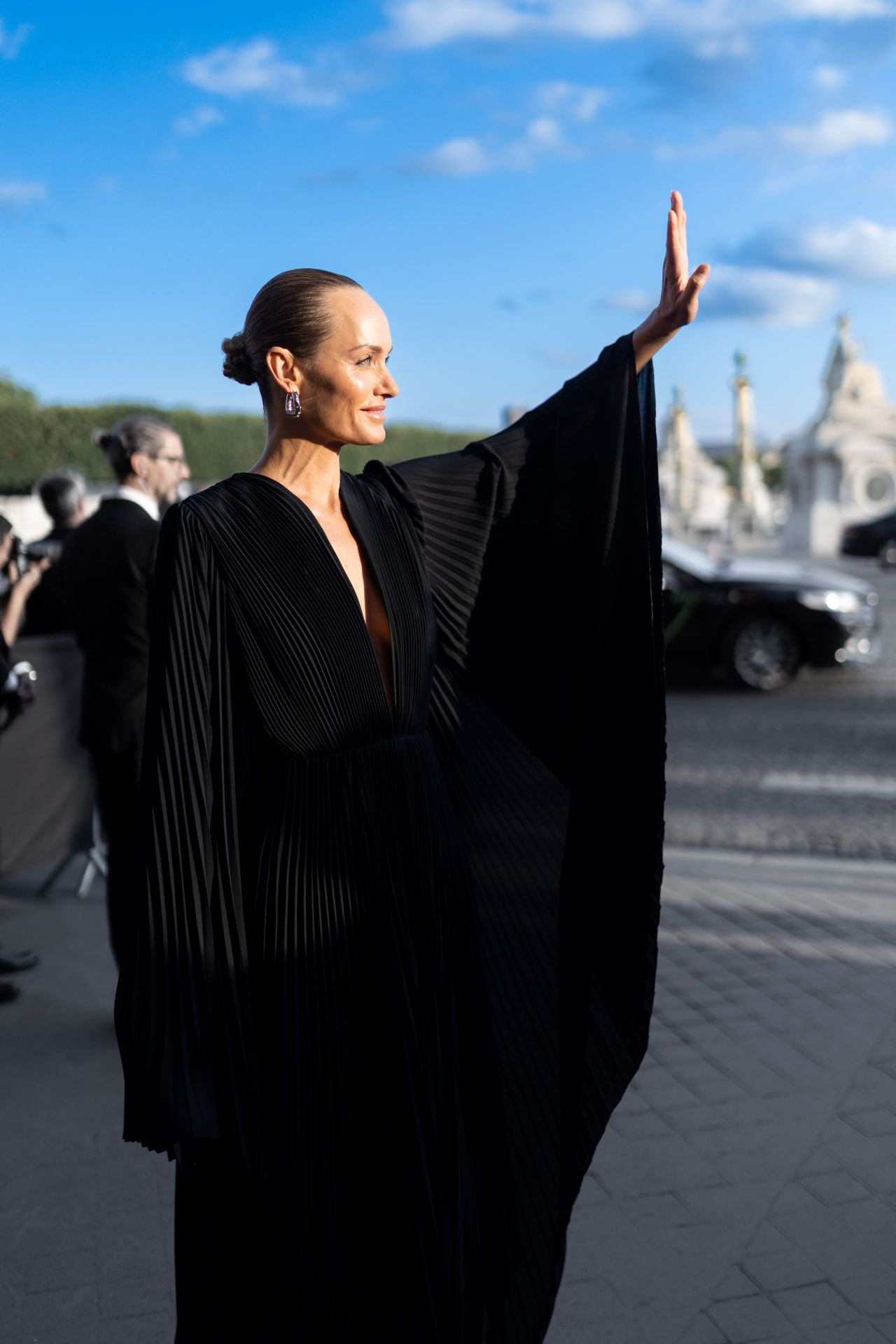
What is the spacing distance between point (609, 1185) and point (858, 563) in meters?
33.0

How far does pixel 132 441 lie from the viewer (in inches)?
165

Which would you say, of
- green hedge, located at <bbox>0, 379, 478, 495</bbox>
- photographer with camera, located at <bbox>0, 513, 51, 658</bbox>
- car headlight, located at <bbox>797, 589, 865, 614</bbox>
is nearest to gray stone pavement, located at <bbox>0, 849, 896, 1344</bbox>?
photographer with camera, located at <bbox>0, 513, 51, 658</bbox>

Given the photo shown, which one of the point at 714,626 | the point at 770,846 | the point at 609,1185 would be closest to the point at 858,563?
the point at 714,626

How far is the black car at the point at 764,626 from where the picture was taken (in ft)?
38.9

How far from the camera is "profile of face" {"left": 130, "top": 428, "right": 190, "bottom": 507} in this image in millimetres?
4211

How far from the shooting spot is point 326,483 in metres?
2.20

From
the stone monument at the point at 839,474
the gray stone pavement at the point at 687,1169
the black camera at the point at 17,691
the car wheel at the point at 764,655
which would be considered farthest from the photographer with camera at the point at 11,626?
the stone monument at the point at 839,474

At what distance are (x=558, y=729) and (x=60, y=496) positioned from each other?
402 cm

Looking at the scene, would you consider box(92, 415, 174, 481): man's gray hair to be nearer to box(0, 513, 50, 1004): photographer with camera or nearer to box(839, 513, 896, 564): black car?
box(0, 513, 50, 1004): photographer with camera

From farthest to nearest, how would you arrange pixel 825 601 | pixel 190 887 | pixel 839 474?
1. pixel 839 474
2. pixel 825 601
3. pixel 190 887

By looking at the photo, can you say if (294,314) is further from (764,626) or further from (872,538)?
(872,538)

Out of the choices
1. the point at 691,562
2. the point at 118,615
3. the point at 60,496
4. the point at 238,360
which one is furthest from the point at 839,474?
the point at 238,360

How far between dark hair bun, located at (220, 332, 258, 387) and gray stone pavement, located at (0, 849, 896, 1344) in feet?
6.07

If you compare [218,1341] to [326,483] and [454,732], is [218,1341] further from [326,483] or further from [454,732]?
[326,483]
